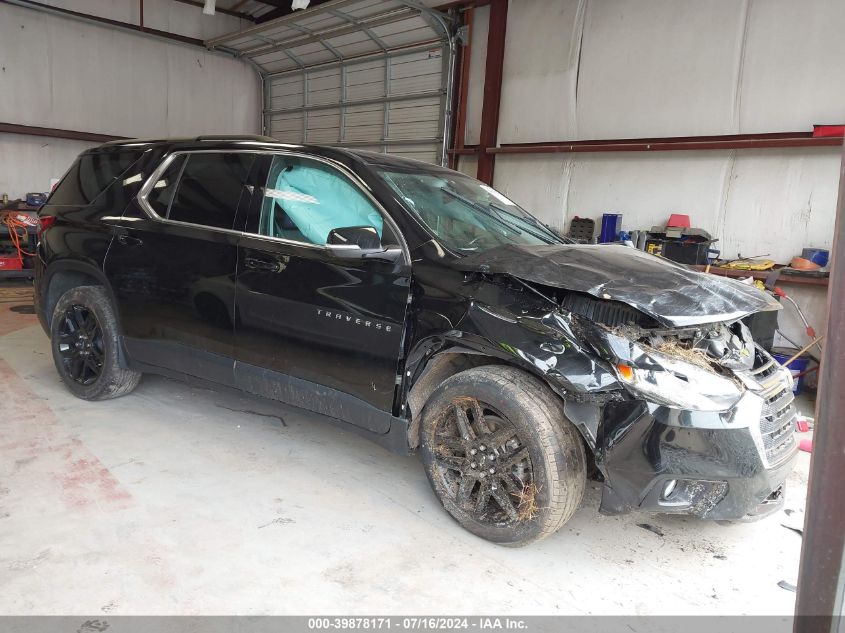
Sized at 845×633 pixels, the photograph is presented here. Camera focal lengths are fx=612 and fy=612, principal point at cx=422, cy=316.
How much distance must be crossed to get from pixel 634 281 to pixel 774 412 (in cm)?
76

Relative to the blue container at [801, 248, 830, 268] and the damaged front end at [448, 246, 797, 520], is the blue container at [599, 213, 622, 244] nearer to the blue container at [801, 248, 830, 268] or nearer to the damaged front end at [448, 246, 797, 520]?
the blue container at [801, 248, 830, 268]

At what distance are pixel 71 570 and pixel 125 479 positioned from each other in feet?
2.57

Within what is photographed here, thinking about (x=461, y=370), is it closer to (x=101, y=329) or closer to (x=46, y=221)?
(x=101, y=329)

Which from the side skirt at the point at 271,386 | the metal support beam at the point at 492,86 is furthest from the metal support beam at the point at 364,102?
the side skirt at the point at 271,386

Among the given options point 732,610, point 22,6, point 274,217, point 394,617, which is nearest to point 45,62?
point 22,6

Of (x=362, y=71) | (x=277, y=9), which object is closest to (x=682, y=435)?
(x=362, y=71)

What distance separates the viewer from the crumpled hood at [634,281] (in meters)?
2.30

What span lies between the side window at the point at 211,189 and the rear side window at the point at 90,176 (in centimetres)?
58

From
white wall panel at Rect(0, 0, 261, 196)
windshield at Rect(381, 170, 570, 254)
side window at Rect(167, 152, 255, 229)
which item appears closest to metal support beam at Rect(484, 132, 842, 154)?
windshield at Rect(381, 170, 570, 254)

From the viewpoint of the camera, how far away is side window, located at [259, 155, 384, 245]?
3.00 metres

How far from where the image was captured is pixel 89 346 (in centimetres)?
401

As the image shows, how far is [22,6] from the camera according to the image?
10289mm

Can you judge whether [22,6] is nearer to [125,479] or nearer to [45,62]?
[45,62]

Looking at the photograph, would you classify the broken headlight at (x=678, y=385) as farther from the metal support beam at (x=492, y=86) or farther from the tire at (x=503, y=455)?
the metal support beam at (x=492, y=86)
